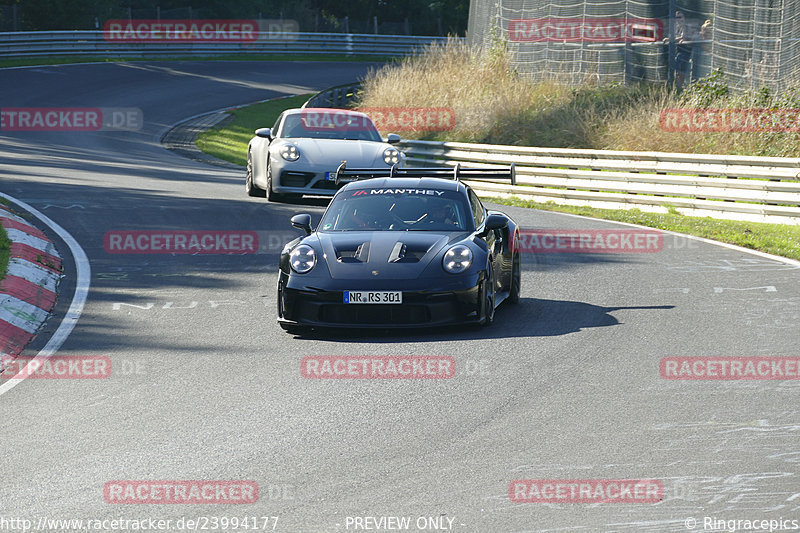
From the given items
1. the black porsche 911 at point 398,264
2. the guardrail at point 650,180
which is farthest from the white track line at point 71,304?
the guardrail at point 650,180

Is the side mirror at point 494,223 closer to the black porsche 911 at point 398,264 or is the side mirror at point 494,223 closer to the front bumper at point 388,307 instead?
the black porsche 911 at point 398,264

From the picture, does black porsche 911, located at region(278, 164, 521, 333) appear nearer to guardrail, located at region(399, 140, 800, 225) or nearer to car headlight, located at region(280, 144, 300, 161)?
car headlight, located at region(280, 144, 300, 161)

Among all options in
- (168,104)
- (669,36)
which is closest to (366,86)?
(168,104)

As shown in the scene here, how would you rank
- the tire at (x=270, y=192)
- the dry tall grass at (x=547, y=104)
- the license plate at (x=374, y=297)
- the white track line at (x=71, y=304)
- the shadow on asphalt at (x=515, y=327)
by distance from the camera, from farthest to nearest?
1. the dry tall grass at (x=547, y=104)
2. the tire at (x=270, y=192)
3. the shadow on asphalt at (x=515, y=327)
4. the license plate at (x=374, y=297)
5. the white track line at (x=71, y=304)

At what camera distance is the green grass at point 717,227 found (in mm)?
15297

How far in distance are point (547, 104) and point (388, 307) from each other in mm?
19227

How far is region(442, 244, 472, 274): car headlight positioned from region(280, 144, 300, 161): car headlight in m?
8.59

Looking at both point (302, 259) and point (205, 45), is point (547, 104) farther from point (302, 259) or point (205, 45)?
point (205, 45)

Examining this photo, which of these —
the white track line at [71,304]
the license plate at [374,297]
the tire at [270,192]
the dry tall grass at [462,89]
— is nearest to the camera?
the white track line at [71,304]

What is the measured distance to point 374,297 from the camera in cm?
947

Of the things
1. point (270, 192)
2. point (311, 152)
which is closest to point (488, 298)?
point (311, 152)

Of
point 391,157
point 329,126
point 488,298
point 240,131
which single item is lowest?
point 240,131

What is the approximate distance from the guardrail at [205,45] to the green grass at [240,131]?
7.63 meters

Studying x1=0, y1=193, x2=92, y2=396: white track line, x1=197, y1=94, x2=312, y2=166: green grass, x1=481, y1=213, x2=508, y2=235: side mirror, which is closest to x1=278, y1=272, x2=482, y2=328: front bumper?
x1=481, y1=213, x2=508, y2=235: side mirror
